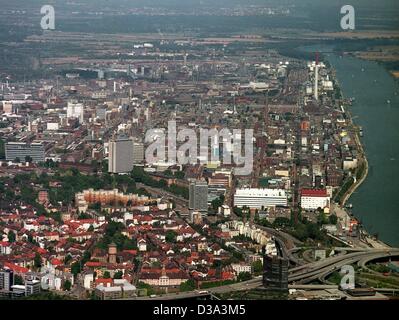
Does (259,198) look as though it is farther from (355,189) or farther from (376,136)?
(376,136)

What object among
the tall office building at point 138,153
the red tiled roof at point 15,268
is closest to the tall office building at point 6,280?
the red tiled roof at point 15,268

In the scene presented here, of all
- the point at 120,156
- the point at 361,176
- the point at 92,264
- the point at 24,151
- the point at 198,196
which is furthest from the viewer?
the point at 24,151

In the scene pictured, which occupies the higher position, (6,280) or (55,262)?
(6,280)

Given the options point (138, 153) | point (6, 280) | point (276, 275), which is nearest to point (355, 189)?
point (138, 153)

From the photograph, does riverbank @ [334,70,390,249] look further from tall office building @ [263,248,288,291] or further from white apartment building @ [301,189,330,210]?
tall office building @ [263,248,288,291]

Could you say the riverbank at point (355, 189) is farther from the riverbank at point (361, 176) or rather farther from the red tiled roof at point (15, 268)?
the red tiled roof at point (15, 268)
